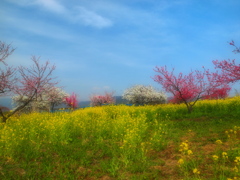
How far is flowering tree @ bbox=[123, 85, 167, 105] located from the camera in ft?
93.6

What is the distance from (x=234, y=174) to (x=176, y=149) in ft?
7.99

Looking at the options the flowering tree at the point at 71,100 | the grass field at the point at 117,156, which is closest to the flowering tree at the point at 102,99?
the flowering tree at the point at 71,100

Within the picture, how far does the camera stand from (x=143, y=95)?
1118 inches

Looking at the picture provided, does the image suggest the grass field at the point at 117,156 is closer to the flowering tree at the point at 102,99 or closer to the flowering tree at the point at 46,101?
the flowering tree at the point at 46,101

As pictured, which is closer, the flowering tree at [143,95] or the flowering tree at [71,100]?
the flowering tree at [143,95]

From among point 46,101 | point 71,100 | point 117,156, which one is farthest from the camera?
point 71,100

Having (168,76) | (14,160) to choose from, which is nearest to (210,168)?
(14,160)

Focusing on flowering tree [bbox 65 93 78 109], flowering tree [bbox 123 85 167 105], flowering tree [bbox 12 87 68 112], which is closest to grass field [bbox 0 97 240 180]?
flowering tree [bbox 123 85 167 105]

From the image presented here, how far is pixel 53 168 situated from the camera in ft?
21.4

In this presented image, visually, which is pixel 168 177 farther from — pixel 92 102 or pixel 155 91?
pixel 92 102

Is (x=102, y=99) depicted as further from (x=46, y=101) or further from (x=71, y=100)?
(x=46, y=101)

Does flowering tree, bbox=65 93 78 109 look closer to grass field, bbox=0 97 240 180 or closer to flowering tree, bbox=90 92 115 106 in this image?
flowering tree, bbox=90 92 115 106

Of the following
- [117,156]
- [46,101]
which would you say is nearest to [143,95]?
[46,101]

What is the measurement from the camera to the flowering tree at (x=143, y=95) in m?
28.5
